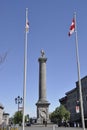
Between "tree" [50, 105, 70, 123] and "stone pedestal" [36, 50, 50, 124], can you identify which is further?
"tree" [50, 105, 70, 123]

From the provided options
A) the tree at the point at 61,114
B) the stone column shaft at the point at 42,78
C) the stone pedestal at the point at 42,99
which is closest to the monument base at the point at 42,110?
the stone pedestal at the point at 42,99

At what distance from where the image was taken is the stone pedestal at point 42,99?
68.4m

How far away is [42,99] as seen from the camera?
69.8 meters

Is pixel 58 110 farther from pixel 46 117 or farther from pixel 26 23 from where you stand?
pixel 26 23

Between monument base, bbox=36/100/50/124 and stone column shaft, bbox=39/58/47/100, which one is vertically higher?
stone column shaft, bbox=39/58/47/100

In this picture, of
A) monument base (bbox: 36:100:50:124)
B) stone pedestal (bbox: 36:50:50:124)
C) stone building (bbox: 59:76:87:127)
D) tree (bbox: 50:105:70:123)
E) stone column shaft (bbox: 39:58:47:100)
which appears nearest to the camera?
monument base (bbox: 36:100:50:124)

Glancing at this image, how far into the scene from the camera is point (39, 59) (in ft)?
240

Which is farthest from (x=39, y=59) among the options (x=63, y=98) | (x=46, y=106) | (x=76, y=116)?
(x=63, y=98)

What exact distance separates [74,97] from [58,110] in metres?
14.9

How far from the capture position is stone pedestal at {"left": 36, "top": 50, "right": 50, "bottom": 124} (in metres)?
68.4

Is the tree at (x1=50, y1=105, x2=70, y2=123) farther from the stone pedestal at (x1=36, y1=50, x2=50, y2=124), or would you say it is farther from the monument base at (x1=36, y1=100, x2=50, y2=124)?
the monument base at (x1=36, y1=100, x2=50, y2=124)

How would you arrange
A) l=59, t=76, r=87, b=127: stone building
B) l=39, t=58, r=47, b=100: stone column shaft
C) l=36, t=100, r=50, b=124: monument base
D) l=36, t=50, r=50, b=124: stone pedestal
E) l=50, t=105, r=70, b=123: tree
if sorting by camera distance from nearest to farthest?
1. l=36, t=100, r=50, b=124: monument base
2. l=36, t=50, r=50, b=124: stone pedestal
3. l=39, t=58, r=47, b=100: stone column shaft
4. l=50, t=105, r=70, b=123: tree
5. l=59, t=76, r=87, b=127: stone building

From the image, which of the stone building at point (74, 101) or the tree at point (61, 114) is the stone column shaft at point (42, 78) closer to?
the stone building at point (74, 101)

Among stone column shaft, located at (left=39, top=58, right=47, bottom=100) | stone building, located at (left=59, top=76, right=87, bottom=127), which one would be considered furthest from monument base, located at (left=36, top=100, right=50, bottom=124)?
stone building, located at (left=59, top=76, right=87, bottom=127)
